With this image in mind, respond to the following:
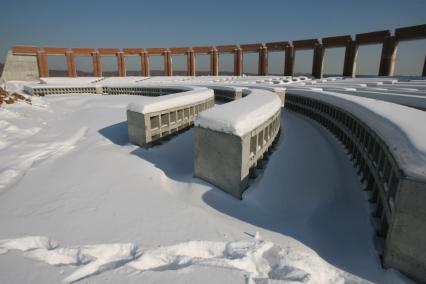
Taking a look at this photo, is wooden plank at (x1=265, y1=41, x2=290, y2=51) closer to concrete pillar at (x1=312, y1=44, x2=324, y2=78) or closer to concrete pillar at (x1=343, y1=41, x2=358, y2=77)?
concrete pillar at (x1=312, y1=44, x2=324, y2=78)

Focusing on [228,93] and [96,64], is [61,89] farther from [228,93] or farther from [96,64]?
[228,93]

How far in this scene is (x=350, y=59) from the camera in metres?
46.5

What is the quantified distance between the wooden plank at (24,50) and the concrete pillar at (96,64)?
1287 centimetres

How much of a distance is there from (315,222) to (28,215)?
9597 mm

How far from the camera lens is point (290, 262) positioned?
6.40 metres

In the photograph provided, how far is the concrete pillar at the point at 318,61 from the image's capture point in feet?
164

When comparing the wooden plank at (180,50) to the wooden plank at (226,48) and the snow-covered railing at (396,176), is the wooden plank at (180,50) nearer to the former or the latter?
→ the wooden plank at (226,48)

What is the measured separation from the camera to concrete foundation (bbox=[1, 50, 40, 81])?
6108 cm

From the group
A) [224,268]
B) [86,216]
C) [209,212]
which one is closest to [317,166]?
[209,212]

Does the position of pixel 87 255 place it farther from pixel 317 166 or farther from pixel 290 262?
pixel 317 166

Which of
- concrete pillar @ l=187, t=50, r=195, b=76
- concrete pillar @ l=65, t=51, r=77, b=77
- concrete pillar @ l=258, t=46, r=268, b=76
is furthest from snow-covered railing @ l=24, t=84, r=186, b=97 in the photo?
concrete pillar @ l=258, t=46, r=268, b=76

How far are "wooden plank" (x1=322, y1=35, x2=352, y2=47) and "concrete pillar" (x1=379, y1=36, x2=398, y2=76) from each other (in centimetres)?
644

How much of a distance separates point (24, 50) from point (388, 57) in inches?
3015

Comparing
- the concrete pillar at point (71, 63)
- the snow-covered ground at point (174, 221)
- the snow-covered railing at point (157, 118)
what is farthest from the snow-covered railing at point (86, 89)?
the snow-covered ground at point (174, 221)
